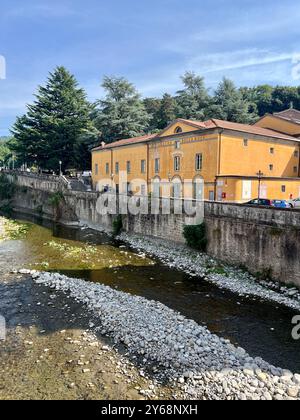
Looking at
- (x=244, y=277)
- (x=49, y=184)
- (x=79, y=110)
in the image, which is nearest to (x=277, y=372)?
(x=244, y=277)

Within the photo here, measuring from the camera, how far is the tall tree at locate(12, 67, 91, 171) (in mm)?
50312

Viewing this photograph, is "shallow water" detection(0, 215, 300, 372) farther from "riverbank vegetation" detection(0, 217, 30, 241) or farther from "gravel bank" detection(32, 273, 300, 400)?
"riverbank vegetation" detection(0, 217, 30, 241)

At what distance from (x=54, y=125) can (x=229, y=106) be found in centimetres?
2744

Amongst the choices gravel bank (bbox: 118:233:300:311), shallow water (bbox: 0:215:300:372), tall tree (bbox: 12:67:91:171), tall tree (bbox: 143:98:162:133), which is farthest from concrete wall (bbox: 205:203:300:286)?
tall tree (bbox: 143:98:162:133)

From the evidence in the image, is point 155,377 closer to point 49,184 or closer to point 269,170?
point 269,170

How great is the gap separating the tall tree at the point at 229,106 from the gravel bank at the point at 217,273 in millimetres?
31576

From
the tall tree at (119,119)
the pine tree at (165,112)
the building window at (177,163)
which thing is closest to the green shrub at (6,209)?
the tall tree at (119,119)

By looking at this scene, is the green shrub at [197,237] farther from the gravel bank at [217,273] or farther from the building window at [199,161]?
the building window at [199,161]

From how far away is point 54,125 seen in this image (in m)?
50.2

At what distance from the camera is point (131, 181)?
38062 millimetres

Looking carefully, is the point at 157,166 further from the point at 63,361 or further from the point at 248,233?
the point at 63,361

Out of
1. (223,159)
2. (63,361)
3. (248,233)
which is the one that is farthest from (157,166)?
(63,361)

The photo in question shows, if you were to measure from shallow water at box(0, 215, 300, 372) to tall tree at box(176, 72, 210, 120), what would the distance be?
31.1 m

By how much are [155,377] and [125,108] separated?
43.9 metres
